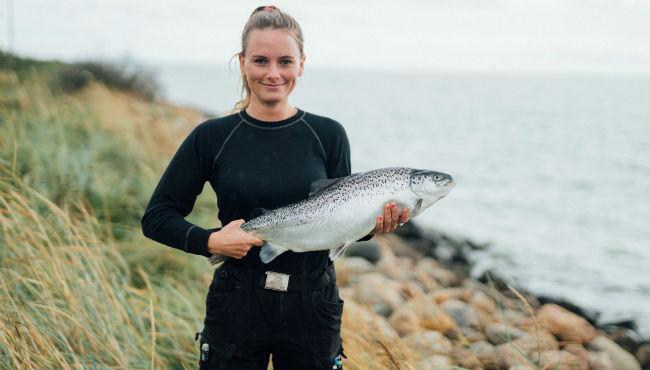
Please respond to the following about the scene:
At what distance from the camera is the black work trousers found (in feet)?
7.00

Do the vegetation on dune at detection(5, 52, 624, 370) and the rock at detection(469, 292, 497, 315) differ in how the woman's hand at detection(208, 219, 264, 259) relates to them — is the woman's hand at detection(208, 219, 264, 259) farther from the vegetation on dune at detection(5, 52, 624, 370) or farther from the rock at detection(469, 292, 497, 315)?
the rock at detection(469, 292, 497, 315)

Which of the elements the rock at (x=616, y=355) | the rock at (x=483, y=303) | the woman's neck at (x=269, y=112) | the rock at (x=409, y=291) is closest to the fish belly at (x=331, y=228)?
the woman's neck at (x=269, y=112)

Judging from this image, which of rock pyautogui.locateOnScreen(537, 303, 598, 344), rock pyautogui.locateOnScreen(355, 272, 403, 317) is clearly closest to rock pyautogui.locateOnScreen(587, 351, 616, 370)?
rock pyautogui.locateOnScreen(537, 303, 598, 344)

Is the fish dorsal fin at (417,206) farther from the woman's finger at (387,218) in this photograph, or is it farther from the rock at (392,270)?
the rock at (392,270)

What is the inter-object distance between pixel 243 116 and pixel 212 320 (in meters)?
0.76

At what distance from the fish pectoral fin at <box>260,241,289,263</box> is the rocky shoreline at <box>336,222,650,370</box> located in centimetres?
210

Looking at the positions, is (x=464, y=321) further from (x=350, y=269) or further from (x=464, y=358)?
(x=464, y=358)

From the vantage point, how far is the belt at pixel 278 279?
214 centimetres

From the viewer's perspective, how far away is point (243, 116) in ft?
7.36

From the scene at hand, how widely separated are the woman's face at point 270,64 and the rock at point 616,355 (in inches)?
212

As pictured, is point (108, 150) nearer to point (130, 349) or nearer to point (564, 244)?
point (130, 349)

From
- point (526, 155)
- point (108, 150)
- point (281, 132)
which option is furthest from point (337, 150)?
point (526, 155)

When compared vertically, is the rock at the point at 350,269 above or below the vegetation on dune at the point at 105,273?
below

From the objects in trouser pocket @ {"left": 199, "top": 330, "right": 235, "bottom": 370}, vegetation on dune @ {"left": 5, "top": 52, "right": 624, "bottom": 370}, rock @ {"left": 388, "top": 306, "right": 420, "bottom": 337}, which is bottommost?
rock @ {"left": 388, "top": 306, "right": 420, "bottom": 337}
